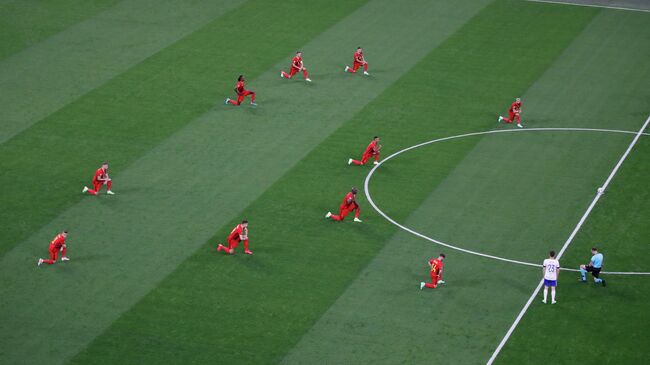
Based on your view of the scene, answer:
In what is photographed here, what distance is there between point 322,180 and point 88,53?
61.9ft

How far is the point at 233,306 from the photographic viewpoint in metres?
34.6

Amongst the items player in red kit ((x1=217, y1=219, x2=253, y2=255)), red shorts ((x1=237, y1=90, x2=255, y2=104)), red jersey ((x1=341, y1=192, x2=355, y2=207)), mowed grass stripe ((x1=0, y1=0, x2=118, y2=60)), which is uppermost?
mowed grass stripe ((x1=0, y1=0, x2=118, y2=60))

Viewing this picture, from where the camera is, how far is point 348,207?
1566 inches

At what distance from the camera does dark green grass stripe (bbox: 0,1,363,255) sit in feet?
138

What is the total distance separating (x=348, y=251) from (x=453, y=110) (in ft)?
47.6

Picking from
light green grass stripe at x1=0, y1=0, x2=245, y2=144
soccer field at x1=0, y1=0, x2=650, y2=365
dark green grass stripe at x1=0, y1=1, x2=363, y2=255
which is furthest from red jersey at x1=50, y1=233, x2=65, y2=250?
light green grass stripe at x1=0, y1=0, x2=245, y2=144

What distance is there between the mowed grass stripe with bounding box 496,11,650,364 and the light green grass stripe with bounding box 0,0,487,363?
8.75 m

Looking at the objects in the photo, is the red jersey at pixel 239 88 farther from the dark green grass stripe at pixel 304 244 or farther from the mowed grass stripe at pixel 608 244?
the mowed grass stripe at pixel 608 244

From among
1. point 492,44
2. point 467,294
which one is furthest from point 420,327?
point 492,44

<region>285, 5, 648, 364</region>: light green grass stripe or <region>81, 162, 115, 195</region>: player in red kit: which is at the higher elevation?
<region>81, 162, 115, 195</region>: player in red kit

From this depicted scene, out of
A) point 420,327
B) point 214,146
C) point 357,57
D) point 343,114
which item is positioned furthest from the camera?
point 357,57

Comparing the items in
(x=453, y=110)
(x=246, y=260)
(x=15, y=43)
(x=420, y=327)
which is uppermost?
(x=15, y=43)

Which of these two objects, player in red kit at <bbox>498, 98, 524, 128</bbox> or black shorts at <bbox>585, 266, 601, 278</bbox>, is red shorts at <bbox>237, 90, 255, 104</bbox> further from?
black shorts at <bbox>585, 266, 601, 278</bbox>

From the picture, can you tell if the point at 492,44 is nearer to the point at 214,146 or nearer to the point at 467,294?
the point at 214,146
